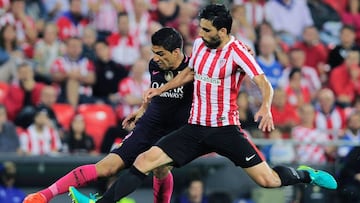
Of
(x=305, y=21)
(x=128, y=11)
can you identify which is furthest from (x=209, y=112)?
(x=305, y=21)

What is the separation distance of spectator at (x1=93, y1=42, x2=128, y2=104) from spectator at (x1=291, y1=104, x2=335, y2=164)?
2.63 m

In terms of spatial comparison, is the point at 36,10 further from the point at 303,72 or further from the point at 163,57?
the point at 163,57

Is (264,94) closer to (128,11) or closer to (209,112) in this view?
(209,112)

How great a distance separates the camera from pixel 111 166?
11336mm

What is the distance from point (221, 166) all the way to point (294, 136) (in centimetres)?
138

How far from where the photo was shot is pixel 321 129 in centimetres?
1664

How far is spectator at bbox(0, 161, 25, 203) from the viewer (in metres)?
14.5

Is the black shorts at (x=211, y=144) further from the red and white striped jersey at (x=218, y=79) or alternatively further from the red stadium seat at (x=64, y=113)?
the red stadium seat at (x=64, y=113)

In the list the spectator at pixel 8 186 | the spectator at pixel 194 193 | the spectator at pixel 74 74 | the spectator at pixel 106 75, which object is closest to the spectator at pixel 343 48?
the spectator at pixel 106 75

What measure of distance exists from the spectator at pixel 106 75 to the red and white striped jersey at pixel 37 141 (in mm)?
1394

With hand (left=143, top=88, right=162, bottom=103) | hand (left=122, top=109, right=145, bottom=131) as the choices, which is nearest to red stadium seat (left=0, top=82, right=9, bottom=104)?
hand (left=122, top=109, right=145, bottom=131)

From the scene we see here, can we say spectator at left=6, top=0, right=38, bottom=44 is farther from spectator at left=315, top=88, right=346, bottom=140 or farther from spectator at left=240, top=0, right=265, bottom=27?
spectator at left=315, top=88, right=346, bottom=140

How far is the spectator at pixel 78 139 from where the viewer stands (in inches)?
600

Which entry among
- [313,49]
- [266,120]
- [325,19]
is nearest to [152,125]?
[266,120]
